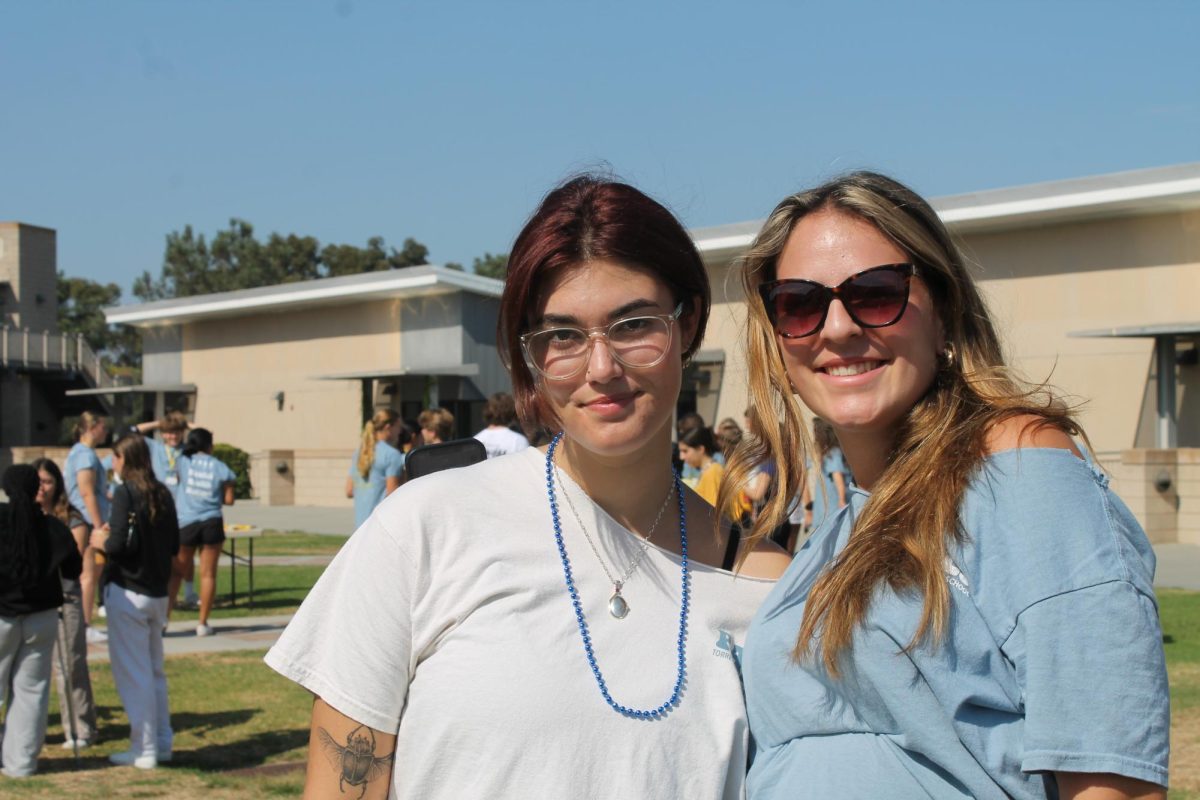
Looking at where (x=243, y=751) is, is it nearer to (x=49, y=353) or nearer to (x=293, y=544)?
(x=293, y=544)

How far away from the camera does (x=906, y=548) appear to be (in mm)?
1882

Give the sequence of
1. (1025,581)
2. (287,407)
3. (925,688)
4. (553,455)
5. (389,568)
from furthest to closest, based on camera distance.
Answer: (287,407)
(553,455)
(389,568)
(925,688)
(1025,581)

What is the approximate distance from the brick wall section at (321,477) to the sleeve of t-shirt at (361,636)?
100 ft

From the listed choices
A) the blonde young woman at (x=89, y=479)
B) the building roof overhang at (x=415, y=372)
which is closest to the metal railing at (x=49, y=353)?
the building roof overhang at (x=415, y=372)

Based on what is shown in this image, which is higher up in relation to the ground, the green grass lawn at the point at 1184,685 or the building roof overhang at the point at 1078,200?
the building roof overhang at the point at 1078,200

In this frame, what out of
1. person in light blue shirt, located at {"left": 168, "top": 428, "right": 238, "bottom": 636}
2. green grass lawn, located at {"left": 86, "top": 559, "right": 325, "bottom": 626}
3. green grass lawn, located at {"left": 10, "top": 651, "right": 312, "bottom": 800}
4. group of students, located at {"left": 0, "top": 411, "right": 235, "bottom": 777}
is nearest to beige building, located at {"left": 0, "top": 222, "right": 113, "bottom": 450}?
green grass lawn, located at {"left": 86, "top": 559, "right": 325, "bottom": 626}

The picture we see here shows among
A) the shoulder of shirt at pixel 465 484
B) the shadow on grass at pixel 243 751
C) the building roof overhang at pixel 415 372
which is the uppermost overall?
the building roof overhang at pixel 415 372

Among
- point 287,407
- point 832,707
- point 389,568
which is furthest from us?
point 287,407

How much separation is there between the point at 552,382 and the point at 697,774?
31.0 inches

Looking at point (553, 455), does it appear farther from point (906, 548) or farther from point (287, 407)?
point (287, 407)

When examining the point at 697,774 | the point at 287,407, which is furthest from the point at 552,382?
the point at 287,407

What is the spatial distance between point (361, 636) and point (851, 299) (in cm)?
106

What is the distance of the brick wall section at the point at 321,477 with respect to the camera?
32.7 m

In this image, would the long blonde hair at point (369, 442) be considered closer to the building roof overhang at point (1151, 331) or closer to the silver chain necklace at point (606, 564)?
the silver chain necklace at point (606, 564)
